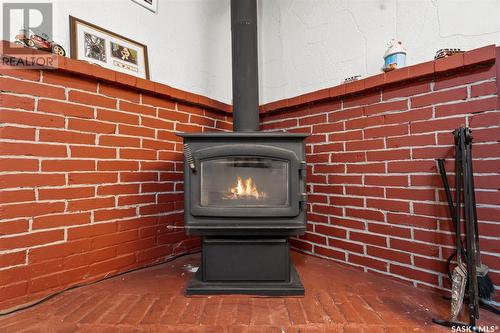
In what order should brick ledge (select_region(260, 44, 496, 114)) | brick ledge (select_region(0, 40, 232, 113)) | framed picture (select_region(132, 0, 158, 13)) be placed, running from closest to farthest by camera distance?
brick ledge (select_region(260, 44, 496, 114)) < brick ledge (select_region(0, 40, 232, 113)) < framed picture (select_region(132, 0, 158, 13))

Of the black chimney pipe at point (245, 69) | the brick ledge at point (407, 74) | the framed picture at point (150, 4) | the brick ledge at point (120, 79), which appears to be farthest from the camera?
the framed picture at point (150, 4)

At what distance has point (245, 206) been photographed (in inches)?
44.4

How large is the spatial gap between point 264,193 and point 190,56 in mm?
1117

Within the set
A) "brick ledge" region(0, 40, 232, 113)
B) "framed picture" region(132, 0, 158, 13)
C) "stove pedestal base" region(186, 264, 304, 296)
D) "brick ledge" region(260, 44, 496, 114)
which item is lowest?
"stove pedestal base" region(186, 264, 304, 296)

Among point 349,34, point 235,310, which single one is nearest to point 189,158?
point 235,310

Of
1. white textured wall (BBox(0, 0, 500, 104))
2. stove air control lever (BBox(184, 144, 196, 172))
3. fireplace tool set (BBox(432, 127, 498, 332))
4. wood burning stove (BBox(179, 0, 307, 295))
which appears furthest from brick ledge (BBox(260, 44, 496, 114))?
stove air control lever (BBox(184, 144, 196, 172))

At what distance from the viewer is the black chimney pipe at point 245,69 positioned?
52.9 inches

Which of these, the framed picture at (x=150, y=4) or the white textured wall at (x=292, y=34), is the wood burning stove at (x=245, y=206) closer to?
the white textured wall at (x=292, y=34)

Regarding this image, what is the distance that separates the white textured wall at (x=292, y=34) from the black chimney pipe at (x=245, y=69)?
18.5 inches

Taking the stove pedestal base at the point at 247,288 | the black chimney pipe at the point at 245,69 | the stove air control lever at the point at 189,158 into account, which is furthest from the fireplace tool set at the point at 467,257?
the stove air control lever at the point at 189,158

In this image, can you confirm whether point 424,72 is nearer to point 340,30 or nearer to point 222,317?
point 340,30

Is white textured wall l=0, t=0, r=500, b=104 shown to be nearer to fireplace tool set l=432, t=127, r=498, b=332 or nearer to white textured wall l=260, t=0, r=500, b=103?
white textured wall l=260, t=0, r=500, b=103

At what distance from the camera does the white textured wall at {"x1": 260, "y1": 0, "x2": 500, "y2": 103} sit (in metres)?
1.13

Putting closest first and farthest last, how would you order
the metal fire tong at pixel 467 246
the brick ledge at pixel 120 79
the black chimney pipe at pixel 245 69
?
the metal fire tong at pixel 467 246 < the brick ledge at pixel 120 79 < the black chimney pipe at pixel 245 69
